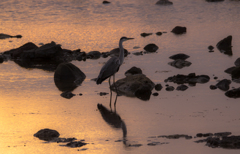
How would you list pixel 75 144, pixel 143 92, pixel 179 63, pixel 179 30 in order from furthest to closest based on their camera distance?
pixel 179 30
pixel 179 63
pixel 143 92
pixel 75 144

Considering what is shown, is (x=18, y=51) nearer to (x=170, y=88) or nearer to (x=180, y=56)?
(x=180, y=56)

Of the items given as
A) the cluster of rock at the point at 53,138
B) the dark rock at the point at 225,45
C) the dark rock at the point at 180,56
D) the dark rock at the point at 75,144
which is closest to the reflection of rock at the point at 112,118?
the dark rock at the point at 75,144

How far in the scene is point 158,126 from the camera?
13453 millimetres

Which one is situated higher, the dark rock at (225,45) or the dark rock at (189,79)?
the dark rock at (225,45)

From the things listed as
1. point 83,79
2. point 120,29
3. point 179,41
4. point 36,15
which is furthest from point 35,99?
point 36,15

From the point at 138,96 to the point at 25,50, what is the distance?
31.8ft

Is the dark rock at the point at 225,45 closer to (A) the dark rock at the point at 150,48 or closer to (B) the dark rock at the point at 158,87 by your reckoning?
(A) the dark rock at the point at 150,48

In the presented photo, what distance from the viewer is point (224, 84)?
685 inches

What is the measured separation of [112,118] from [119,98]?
207cm

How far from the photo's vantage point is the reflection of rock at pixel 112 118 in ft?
45.0

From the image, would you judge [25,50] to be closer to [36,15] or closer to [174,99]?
[174,99]

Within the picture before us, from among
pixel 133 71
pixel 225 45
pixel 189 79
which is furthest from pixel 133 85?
pixel 225 45

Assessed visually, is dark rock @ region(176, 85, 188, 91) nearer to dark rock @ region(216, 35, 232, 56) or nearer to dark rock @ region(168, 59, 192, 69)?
dark rock @ region(168, 59, 192, 69)

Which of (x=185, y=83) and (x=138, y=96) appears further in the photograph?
(x=185, y=83)
